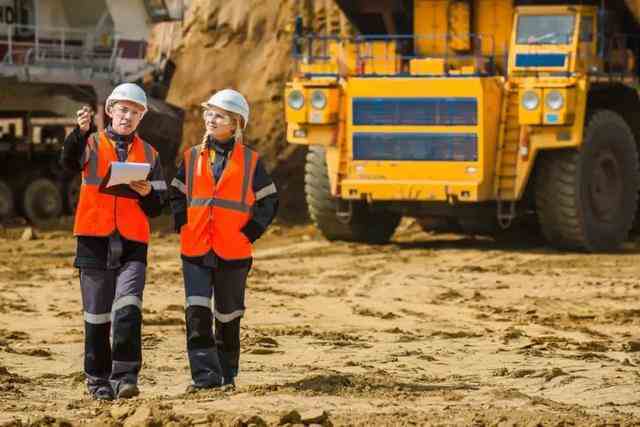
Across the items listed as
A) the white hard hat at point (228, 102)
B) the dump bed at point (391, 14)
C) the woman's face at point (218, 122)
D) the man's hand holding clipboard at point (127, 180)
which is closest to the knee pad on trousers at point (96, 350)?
the man's hand holding clipboard at point (127, 180)

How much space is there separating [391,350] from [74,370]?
2.14 metres

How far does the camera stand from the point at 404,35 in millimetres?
19312

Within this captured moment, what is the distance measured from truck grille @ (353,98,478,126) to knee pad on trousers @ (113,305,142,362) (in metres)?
9.49

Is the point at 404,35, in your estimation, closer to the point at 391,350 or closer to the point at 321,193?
the point at 321,193

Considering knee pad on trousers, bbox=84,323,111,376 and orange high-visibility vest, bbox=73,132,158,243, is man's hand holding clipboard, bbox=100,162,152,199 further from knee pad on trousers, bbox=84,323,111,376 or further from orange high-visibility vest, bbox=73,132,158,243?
knee pad on trousers, bbox=84,323,111,376

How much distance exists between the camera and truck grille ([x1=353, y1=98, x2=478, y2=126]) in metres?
18.2

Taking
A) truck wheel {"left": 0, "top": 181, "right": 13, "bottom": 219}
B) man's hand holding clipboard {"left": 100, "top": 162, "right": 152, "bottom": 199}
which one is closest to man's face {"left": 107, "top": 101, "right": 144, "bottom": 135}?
man's hand holding clipboard {"left": 100, "top": 162, "right": 152, "bottom": 199}

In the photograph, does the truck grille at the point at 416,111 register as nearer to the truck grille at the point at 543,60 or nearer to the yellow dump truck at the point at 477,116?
the yellow dump truck at the point at 477,116

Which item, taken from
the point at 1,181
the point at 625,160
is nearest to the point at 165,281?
the point at 625,160

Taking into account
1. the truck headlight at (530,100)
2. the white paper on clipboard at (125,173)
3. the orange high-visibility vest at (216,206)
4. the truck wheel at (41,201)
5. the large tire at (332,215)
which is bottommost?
the truck wheel at (41,201)

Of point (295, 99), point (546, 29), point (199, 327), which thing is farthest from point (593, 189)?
point (199, 327)

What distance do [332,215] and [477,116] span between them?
229cm

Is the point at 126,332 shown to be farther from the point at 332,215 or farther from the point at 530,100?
the point at 332,215

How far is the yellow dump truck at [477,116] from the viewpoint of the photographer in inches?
714
